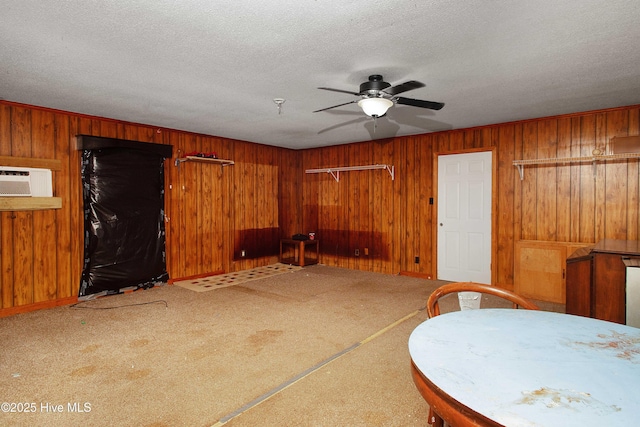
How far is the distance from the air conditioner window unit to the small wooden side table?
12.8ft

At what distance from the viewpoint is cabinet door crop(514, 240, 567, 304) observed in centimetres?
421

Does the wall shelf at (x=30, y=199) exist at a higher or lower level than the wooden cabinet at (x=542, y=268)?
higher

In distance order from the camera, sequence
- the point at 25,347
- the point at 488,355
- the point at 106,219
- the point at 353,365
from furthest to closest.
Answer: the point at 106,219 → the point at 25,347 → the point at 353,365 → the point at 488,355

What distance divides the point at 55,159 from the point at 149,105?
1412 mm

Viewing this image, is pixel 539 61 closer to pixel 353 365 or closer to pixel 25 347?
pixel 353 365

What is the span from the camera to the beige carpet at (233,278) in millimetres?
5108

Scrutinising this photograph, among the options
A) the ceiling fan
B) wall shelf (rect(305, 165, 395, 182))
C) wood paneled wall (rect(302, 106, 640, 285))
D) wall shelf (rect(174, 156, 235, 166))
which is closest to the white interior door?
wood paneled wall (rect(302, 106, 640, 285))

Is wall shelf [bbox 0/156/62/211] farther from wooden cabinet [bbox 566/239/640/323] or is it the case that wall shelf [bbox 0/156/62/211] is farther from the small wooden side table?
wooden cabinet [bbox 566/239/640/323]

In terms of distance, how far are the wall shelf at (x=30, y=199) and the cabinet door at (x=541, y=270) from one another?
585 cm

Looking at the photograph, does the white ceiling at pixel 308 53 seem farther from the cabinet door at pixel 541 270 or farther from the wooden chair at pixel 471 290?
the cabinet door at pixel 541 270

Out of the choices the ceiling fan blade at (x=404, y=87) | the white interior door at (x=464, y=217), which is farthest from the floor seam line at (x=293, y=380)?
the white interior door at (x=464, y=217)

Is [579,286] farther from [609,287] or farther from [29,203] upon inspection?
[29,203]

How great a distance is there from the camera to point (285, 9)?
1983mm

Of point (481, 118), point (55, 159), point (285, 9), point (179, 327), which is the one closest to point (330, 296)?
point (179, 327)
